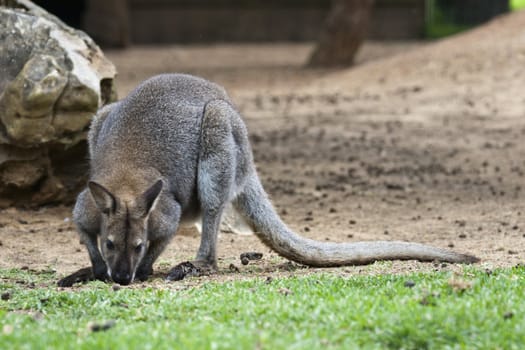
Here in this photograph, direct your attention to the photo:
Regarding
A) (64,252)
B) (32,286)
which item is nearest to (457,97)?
(64,252)

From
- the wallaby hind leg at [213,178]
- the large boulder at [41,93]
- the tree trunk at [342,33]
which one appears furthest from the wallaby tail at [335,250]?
the tree trunk at [342,33]

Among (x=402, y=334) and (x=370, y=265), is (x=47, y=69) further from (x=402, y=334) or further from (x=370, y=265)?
(x=402, y=334)

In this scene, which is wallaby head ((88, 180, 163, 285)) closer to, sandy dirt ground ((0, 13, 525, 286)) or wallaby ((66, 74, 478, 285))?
wallaby ((66, 74, 478, 285))

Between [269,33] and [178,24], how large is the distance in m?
2.04

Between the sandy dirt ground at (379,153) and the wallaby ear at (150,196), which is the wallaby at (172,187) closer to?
the wallaby ear at (150,196)

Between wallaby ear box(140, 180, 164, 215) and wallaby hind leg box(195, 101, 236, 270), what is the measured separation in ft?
2.16

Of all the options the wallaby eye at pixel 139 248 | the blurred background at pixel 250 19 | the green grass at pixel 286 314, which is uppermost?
the green grass at pixel 286 314

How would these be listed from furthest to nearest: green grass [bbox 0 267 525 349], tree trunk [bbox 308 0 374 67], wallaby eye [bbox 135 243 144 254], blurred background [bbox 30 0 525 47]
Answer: blurred background [bbox 30 0 525 47]
tree trunk [bbox 308 0 374 67]
wallaby eye [bbox 135 243 144 254]
green grass [bbox 0 267 525 349]

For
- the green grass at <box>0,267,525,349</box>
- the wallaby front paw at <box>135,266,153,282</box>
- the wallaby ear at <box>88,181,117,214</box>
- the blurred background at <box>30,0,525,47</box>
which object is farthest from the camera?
the blurred background at <box>30,0,525,47</box>

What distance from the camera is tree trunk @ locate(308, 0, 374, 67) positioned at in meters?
17.3

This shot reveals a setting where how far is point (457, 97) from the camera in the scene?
13.7 metres

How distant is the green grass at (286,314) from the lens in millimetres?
4383

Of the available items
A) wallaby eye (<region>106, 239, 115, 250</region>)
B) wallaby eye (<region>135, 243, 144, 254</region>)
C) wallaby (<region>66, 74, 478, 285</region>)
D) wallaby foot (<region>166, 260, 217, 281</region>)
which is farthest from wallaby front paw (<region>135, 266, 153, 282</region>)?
wallaby eye (<region>106, 239, 115, 250</region>)

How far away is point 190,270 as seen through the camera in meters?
6.48
